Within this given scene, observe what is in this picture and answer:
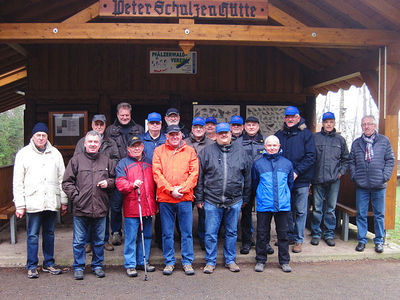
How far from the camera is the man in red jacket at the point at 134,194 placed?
13.9 feet

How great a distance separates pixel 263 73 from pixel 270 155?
13.8ft

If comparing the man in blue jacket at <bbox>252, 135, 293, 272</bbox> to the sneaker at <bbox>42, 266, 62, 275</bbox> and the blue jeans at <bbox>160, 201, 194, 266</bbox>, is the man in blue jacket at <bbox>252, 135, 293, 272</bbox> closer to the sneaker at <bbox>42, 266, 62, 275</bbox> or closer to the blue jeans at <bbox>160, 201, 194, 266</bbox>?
the blue jeans at <bbox>160, 201, 194, 266</bbox>

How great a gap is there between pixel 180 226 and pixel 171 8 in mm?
2931

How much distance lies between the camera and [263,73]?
27.0 ft

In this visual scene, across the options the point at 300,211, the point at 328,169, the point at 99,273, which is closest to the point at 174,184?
the point at 99,273

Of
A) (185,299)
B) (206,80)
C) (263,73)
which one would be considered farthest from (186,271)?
(263,73)

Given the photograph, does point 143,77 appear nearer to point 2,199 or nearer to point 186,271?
point 2,199

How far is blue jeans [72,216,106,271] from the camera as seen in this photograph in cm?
420

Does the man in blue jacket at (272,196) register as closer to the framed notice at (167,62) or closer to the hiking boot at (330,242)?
the hiking boot at (330,242)

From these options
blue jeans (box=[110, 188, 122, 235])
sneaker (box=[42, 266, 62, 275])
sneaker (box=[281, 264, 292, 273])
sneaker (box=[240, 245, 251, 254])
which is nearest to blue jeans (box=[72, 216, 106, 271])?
sneaker (box=[42, 266, 62, 275])

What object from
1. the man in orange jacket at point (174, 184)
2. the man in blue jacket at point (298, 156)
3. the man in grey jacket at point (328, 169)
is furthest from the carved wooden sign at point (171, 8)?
the man in grey jacket at point (328, 169)

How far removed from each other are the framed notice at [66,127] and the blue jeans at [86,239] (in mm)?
3783

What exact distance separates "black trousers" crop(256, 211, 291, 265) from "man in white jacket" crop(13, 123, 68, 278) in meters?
2.42

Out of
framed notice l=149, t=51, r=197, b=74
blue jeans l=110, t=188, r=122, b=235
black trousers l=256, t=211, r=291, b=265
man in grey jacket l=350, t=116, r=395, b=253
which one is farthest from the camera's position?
framed notice l=149, t=51, r=197, b=74
